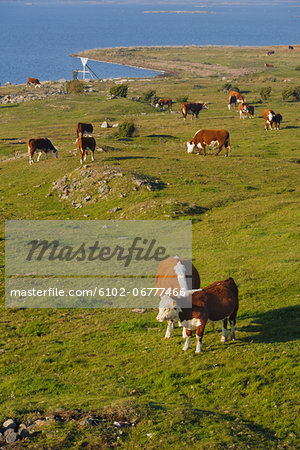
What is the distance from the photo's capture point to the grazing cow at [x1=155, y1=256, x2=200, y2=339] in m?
16.3

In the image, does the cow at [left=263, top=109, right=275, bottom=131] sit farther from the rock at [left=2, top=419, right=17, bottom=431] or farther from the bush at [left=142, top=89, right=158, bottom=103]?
the rock at [left=2, top=419, right=17, bottom=431]

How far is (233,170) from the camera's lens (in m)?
40.4

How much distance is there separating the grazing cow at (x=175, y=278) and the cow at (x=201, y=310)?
4.44 feet

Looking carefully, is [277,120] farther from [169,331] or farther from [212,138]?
[169,331]

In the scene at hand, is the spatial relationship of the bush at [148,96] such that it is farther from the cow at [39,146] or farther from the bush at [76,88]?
the cow at [39,146]

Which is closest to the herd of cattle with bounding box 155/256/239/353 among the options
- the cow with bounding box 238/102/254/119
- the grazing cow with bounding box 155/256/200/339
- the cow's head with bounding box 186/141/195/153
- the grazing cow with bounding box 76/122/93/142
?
the grazing cow with bounding box 155/256/200/339

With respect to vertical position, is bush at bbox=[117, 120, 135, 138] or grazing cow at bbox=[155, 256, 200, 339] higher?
bush at bbox=[117, 120, 135, 138]

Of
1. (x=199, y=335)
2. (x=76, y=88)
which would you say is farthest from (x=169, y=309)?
(x=76, y=88)

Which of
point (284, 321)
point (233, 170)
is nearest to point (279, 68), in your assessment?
point (233, 170)

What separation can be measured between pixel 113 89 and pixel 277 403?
83.2m

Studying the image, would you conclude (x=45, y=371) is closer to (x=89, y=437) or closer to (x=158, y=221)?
(x=89, y=437)

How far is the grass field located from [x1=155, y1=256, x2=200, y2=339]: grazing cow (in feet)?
4.46

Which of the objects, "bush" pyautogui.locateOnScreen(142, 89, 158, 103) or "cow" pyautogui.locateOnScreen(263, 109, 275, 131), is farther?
"bush" pyautogui.locateOnScreen(142, 89, 158, 103)

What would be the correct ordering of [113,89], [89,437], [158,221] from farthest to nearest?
1. [113,89]
2. [158,221]
3. [89,437]
